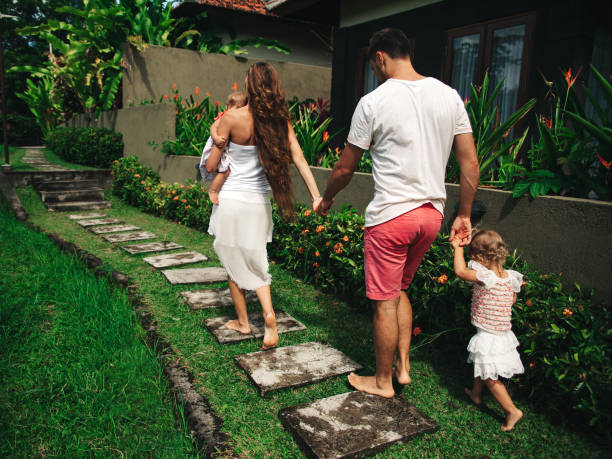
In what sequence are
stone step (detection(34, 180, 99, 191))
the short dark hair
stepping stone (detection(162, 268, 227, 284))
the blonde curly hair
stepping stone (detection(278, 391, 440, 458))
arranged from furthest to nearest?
stone step (detection(34, 180, 99, 191)) < stepping stone (detection(162, 268, 227, 284)) < the blonde curly hair < the short dark hair < stepping stone (detection(278, 391, 440, 458))

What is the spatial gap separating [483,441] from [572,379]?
0.56 meters

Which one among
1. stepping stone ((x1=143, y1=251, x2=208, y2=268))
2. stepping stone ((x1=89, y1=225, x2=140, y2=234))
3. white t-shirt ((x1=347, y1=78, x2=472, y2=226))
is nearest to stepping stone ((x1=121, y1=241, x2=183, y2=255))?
stepping stone ((x1=143, y1=251, x2=208, y2=268))

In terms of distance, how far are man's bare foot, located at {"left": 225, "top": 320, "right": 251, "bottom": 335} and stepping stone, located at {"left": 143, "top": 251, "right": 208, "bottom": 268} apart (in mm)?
1847

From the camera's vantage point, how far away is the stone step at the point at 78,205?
8.34m

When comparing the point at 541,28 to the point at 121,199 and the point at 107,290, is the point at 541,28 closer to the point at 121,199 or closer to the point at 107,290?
the point at 107,290

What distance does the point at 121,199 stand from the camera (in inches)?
373

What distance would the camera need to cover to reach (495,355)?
2377 mm

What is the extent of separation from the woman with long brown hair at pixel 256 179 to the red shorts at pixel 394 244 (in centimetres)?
61

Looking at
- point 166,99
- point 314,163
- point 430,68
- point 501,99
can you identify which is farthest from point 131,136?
point 501,99

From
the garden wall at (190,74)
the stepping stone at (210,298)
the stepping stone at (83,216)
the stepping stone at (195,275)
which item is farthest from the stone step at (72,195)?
the stepping stone at (210,298)

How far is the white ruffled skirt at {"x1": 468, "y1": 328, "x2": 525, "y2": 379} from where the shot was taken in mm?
2350

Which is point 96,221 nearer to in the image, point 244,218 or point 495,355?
point 244,218

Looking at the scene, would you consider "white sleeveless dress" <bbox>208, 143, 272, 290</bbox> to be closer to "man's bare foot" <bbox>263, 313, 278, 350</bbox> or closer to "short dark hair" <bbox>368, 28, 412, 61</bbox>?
"man's bare foot" <bbox>263, 313, 278, 350</bbox>

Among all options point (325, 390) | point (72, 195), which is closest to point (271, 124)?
point (325, 390)
